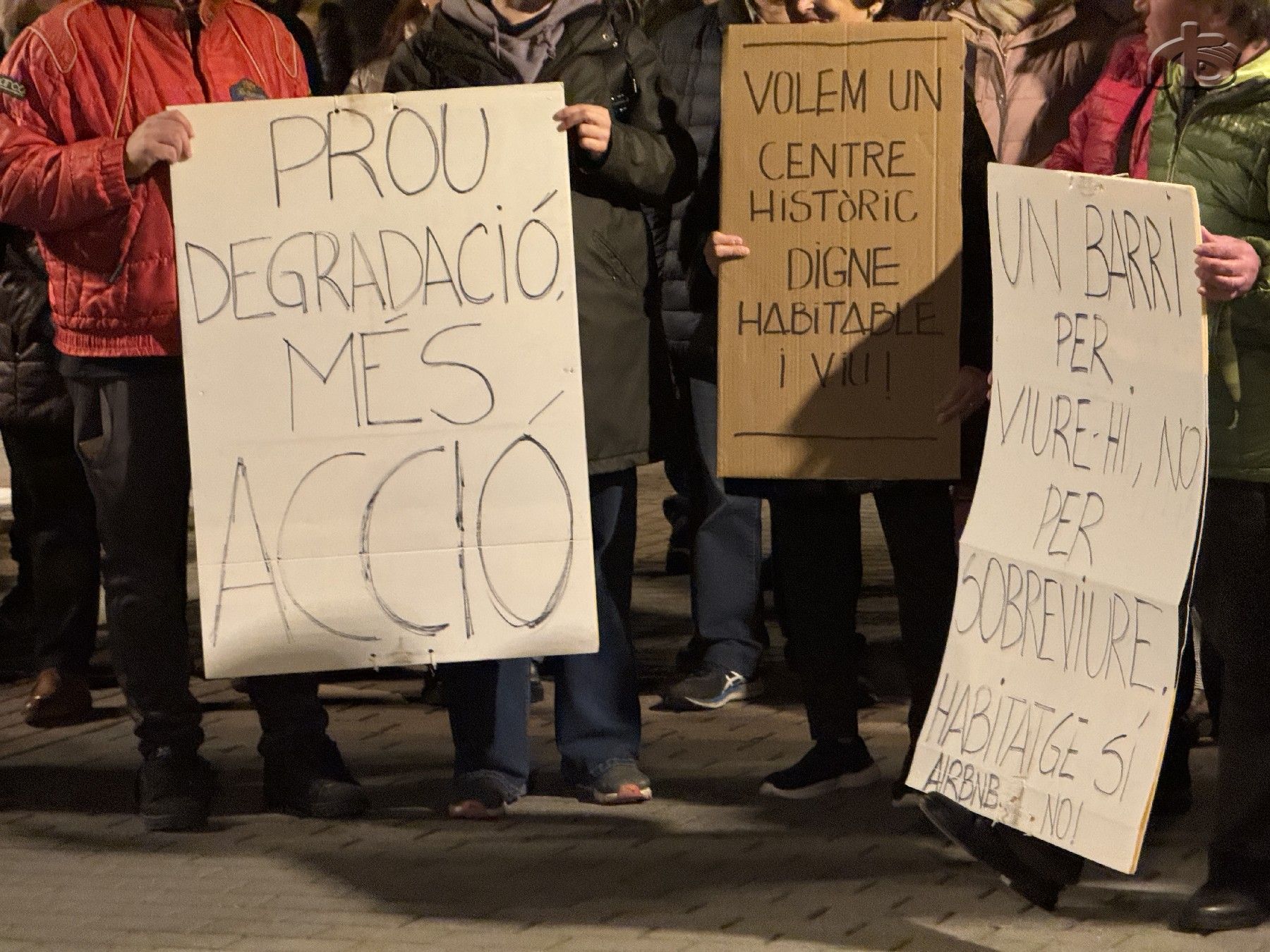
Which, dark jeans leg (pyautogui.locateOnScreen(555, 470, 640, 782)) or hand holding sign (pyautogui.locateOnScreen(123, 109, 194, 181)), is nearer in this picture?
hand holding sign (pyautogui.locateOnScreen(123, 109, 194, 181))

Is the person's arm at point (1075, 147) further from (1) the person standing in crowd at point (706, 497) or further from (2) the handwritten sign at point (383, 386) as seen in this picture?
(2) the handwritten sign at point (383, 386)

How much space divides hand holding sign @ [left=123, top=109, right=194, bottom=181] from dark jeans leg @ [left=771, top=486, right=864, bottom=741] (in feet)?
4.97

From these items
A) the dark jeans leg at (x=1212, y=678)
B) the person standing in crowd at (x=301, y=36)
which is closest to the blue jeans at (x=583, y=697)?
the person standing in crowd at (x=301, y=36)

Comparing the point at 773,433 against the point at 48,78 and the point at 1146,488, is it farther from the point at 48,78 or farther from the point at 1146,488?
the point at 48,78

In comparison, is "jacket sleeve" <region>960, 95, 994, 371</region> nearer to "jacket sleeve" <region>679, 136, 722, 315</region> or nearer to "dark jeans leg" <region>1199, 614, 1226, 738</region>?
"jacket sleeve" <region>679, 136, 722, 315</region>

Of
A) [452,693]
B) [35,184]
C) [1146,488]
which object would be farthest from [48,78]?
[1146,488]

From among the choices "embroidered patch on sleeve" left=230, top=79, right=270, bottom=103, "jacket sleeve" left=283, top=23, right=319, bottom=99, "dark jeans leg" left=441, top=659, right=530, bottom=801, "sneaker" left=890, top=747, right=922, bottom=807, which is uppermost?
"jacket sleeve" left=283, top=23, right=319, bottom=99

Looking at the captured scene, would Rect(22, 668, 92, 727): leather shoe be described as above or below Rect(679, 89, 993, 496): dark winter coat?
below

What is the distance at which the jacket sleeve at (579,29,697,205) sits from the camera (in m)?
4.32

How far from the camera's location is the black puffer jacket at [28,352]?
18.6 feet

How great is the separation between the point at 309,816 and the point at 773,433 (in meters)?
1.46

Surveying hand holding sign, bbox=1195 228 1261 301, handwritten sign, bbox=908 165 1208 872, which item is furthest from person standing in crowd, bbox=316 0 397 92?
hand holding sign, bbox=1195 228 1261 301

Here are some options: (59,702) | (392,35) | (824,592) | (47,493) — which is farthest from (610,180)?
(392,35)

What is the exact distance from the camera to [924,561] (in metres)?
4.38
